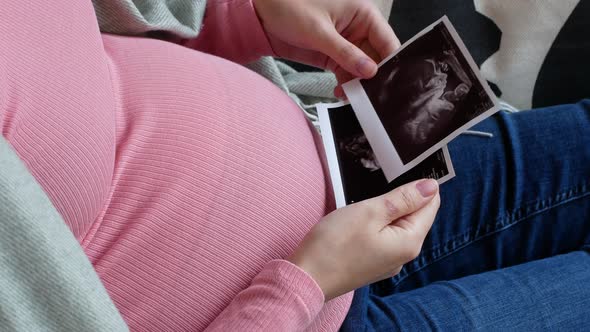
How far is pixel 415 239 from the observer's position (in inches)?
26.7

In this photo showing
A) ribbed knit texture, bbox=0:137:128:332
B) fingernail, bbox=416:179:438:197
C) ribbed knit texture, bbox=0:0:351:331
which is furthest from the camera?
fingernail, bbox=416:179:438:197

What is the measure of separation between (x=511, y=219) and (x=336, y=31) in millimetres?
356

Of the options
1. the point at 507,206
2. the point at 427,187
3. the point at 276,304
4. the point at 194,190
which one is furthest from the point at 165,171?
the point at 507,206

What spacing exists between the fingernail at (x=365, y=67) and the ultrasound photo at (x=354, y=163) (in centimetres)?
5

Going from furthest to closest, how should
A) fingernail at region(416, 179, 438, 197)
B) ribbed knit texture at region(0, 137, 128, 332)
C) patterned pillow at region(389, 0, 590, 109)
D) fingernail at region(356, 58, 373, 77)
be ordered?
patterned pillow at region(389, 0, 590, 109), fingernail at region(356, 58, 373, 77), fingernail at region(416, 179, 438, 197), ribbed knit texture at region(0, 137, 128, 332)

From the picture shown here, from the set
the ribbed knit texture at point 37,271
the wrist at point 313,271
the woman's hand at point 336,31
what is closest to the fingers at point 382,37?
the woman's hand at point 336,31

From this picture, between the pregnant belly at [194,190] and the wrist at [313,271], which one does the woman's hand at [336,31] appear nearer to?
the pregnant belly at [194,190]

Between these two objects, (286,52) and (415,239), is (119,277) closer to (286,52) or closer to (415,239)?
(415,239)

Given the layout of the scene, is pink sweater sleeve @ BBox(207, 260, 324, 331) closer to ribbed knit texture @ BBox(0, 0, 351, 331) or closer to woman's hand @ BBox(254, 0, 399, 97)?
ribbed knit texture @ BBox(0, 0, 351, 331)

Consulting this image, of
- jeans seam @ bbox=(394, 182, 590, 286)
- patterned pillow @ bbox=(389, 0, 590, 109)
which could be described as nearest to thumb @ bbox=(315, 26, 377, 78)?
jeans seam @ bbox=(394, 182, 590, 286)

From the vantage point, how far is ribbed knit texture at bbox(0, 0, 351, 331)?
586mm

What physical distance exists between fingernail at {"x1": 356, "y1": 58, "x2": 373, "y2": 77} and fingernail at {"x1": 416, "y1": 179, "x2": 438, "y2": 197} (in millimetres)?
192

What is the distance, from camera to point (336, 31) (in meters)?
0.86

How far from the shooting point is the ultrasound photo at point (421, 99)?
0.77 m
